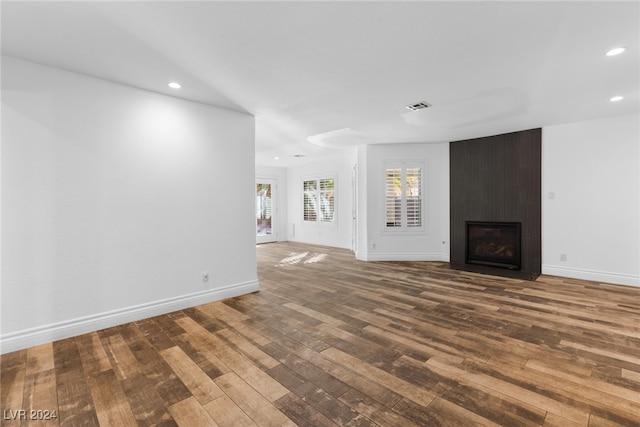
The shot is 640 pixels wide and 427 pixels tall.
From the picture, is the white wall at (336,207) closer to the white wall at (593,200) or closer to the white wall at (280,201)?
the white wall at (280,201)

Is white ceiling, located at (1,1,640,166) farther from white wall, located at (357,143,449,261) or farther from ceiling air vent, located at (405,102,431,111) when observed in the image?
white wall, located at (357,143,449,261)

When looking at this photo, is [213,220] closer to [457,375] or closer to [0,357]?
[0,357]

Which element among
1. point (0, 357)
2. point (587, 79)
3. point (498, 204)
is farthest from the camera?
point (498, 204)

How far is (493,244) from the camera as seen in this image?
5.61 metres

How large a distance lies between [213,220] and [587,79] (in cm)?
449

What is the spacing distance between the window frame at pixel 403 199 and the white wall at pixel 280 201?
4356mm

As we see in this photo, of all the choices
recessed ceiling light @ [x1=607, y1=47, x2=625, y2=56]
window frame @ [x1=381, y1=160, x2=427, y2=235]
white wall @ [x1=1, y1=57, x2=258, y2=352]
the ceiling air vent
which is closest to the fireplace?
window frame @ [x1=381, y1=160, x2=427, y2=235]

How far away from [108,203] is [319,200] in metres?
6.32

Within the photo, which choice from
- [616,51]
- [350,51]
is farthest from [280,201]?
[616,51]

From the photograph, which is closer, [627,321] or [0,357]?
[0,357]

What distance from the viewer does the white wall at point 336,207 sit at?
809 cm

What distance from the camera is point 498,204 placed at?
5.51 meters

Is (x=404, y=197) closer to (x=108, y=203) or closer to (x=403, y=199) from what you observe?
(x=403, y=199)

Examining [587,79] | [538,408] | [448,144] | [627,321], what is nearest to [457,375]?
[538,408]
